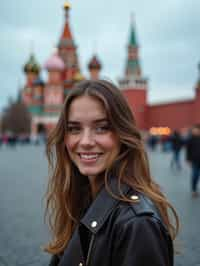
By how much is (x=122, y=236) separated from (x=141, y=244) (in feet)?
0.20

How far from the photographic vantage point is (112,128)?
1147 mm

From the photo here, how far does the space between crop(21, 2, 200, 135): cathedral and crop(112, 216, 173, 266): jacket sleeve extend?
36.8m

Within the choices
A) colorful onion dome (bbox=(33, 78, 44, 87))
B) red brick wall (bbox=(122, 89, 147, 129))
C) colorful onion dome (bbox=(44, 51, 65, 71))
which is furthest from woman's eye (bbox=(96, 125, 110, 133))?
colorful onion dome (bbox=(33, 78, 44, 87))

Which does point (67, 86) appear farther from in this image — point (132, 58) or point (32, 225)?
point (32, 225)

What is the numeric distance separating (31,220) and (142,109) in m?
37.5

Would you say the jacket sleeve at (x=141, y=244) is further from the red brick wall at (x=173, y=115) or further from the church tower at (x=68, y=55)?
the church tower at (x=68, y=55)

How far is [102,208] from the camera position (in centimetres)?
102

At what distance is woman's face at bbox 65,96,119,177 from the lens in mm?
1136

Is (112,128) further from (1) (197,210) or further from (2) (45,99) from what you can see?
(2) (45,99)

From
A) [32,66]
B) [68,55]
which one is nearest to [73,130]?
[68,55]

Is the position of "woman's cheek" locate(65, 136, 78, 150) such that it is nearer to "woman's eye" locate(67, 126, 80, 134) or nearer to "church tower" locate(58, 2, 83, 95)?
"woman's eye" locate(67, 126, 80, 134)

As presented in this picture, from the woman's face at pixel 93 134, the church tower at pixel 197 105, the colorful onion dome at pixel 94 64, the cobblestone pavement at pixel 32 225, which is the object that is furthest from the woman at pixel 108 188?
the colorful onion dome at pixel 94 64

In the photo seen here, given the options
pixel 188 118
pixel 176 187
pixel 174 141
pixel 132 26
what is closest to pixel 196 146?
pixel 176 187

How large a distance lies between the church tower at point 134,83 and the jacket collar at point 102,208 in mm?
38857
